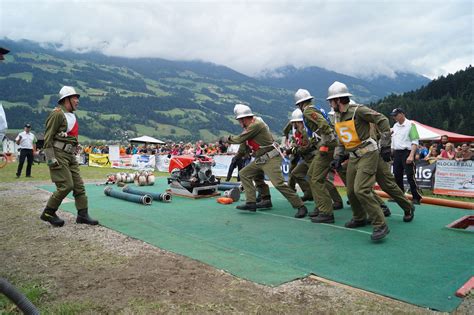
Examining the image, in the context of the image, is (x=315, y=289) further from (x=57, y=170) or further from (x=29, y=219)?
(x=29, y=219)

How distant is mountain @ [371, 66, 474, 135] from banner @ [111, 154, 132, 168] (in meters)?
32.0

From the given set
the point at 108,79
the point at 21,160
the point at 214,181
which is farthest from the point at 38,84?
the point at 214,181

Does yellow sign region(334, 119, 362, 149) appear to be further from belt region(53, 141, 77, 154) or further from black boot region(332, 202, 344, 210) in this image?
belt region(53, 141, 77, 154)

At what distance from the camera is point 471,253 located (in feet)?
17.3

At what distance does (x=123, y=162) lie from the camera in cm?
2838

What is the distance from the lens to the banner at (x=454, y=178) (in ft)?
39.4

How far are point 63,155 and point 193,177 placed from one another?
4.08m

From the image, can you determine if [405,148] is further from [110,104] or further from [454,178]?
[110,104]

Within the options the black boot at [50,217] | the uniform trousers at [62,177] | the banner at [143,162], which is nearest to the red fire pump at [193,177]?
the uniform trousers at [62,177]

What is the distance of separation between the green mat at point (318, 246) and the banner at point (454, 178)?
4015 millimetres

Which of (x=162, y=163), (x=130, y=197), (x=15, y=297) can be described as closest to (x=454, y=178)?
(x=130, y=197)

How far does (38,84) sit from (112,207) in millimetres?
138549

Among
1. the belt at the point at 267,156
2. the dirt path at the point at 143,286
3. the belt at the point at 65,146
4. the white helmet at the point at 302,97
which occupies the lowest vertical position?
the dirt path at the point at 143,286

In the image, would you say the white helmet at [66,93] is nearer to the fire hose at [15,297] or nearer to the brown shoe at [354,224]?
the fire hose at [15,297]
